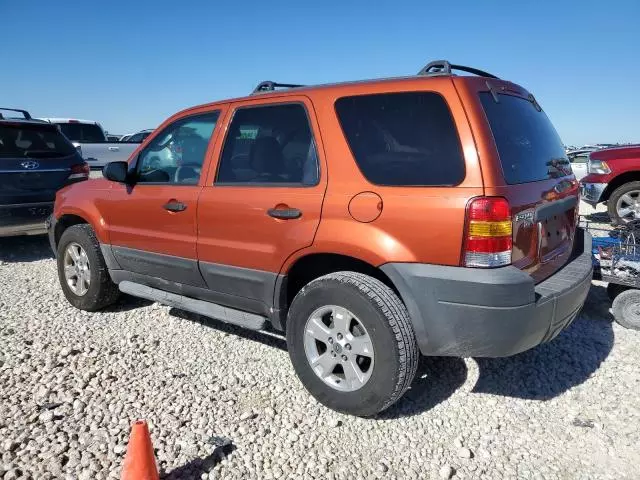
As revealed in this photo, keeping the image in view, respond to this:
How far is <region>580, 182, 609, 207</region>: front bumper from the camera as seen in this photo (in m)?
8.01

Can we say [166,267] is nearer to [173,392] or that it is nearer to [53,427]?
[173,392]

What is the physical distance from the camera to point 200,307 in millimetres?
3568

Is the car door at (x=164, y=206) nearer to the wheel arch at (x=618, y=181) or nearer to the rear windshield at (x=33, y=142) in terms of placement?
the rear windshield at (x=33, y=142)

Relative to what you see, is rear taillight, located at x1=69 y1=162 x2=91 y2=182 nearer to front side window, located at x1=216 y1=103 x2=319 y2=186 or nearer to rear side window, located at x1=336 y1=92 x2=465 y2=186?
front side window, located at x1=216 y1=103 x2=319 y2=186

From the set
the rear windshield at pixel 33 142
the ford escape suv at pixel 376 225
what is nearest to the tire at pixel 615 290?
the ford escape suv at pixel 376 225

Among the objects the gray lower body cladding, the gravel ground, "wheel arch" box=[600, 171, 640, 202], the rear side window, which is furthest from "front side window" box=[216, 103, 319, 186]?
"wheel arch" box=[600, 171, 640, 202]

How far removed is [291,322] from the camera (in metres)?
3.01

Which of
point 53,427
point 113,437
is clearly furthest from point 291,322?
point 53,427

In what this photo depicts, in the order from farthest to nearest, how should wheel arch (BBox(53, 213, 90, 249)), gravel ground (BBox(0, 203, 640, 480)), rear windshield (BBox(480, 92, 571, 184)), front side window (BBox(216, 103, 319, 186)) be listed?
wheel arch (BBox(53, 213, 90, 249)) < front side window (BBox(216, 103, 319, 186)) < rear windshield (BBox(480, 92, 571, 184)) < gravel ground (BBox(0, 203, 640, 480))

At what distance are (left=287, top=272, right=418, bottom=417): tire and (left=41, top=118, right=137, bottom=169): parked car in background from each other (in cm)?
1129

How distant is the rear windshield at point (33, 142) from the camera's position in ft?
20.1

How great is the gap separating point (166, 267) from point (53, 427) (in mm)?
1358

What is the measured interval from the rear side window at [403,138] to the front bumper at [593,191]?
6.71 m

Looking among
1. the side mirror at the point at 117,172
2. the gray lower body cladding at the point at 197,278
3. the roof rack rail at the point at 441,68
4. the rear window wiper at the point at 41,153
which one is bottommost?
the gray lower body cladding at the point at 197,278
